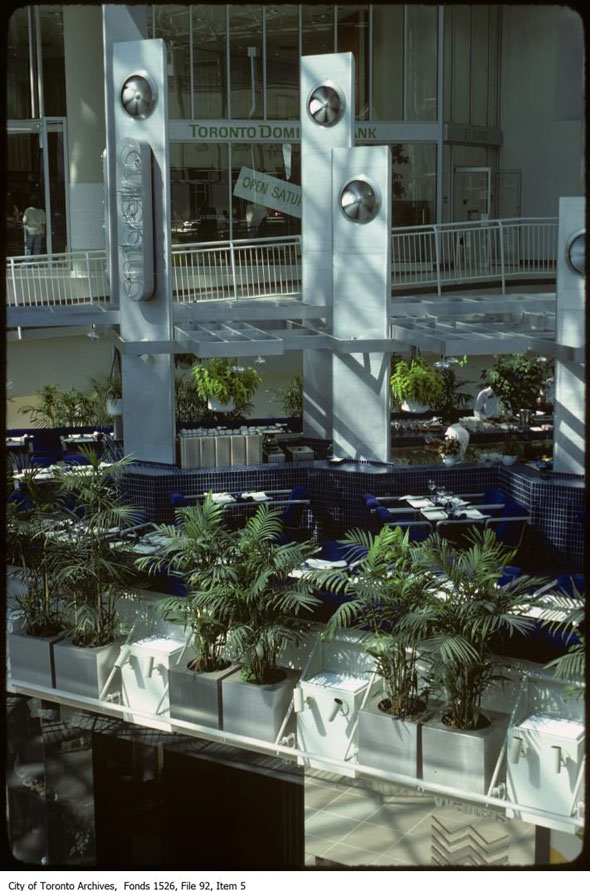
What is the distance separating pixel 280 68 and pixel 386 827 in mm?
19313

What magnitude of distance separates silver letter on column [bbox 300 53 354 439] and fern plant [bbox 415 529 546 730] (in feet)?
26.7

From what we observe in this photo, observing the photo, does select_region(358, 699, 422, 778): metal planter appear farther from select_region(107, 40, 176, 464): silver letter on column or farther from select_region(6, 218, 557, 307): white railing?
select_region(6, 218, 557, 307): white railing

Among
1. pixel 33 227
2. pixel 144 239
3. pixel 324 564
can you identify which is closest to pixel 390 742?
pixel 324 564

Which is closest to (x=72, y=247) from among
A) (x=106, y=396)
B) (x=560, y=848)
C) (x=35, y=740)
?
(x=106, y=396)

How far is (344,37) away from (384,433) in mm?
14708

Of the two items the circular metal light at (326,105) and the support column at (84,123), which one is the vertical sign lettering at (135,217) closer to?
the circular metal light at (326,105)

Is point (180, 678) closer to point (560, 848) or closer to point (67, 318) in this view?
point (560, 848)

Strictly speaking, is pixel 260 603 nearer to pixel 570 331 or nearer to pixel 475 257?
pixel 570 331

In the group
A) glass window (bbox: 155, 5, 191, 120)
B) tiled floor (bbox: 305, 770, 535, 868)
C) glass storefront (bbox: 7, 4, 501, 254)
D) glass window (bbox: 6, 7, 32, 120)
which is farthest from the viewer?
glass window (bbox: 155, 5, 191, 120)

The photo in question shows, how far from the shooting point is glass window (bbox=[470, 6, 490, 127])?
24984mm

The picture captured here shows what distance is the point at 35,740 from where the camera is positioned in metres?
8.30

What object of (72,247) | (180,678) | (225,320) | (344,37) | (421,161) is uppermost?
(344,37)

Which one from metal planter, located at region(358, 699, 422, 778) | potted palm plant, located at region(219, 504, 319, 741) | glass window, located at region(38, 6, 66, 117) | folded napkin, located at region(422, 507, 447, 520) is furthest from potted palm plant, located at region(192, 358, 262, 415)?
glass window, located at region(38, 6, 66, 117)

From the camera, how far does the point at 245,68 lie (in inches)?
917
